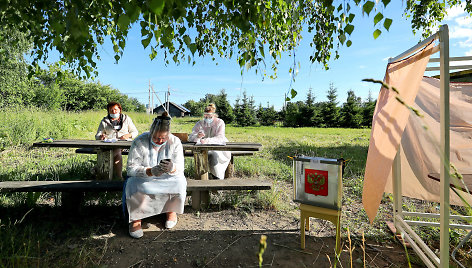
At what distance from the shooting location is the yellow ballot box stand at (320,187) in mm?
2379

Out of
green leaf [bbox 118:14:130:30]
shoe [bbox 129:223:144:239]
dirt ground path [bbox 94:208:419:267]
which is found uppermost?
green leaf [bbox 118:14:130:30]

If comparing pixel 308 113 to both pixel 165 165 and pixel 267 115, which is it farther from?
pixel 165 165

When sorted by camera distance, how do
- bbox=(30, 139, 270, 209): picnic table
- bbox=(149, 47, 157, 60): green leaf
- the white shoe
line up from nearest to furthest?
the white shoe → bbox=(30, 139, 270, 209): picnic table → bbox=(149, 47, 157, 60): green leaf

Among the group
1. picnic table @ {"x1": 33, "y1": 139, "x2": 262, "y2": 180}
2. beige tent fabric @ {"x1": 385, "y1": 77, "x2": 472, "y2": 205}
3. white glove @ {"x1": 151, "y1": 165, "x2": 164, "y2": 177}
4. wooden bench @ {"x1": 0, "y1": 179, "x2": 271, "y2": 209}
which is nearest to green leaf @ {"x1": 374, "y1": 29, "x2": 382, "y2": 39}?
beige tent fabric @ {"x1": 385, "y1": 77, "x2": 472, "y2": 205}

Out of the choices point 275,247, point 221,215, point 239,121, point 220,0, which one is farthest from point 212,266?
point 239,121

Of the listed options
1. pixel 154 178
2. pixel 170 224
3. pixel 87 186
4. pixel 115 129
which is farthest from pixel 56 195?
pixel 170 224

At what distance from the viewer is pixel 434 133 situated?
9.30ft

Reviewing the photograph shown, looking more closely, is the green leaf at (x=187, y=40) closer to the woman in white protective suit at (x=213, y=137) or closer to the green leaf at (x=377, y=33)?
the green leaf at (x=377, y=33)

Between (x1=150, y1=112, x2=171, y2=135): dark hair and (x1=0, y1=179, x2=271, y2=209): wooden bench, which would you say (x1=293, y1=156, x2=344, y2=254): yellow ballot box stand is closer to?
(x1=0, y1=179, x2=271, y2=209): wooden bench

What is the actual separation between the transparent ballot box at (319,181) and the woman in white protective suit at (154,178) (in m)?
1.45

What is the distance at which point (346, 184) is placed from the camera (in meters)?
4.68

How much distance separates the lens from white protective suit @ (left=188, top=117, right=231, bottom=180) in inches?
184

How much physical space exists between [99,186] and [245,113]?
25.6m

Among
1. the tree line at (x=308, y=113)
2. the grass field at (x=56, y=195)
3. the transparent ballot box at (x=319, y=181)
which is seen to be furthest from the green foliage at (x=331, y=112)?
the transparent ballot box at (x=319, y=181)
